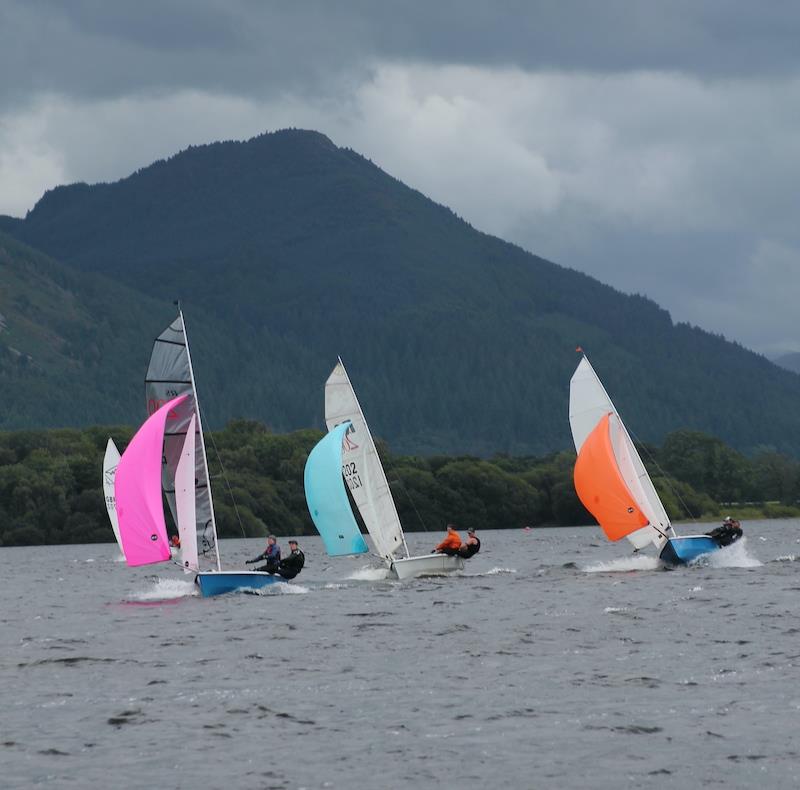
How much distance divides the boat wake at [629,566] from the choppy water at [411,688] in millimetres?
6082

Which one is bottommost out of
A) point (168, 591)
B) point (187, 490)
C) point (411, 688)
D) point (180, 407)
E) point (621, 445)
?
point (411, 688)

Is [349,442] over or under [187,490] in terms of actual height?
over

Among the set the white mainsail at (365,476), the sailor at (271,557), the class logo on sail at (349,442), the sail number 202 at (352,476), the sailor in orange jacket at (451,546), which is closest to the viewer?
the sailor at (271,557)

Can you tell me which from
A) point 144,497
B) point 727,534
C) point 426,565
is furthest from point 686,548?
point 144,497

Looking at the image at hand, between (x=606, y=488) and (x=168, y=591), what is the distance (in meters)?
15.3

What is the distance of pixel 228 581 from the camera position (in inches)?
1876

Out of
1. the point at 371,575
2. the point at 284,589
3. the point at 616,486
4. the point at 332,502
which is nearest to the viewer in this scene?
the point at 284,589

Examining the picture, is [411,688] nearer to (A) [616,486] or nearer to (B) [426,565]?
(A) [616,486]

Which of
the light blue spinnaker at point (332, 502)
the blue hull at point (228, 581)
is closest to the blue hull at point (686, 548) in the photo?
the light blue spinnaker at point (332, 502)

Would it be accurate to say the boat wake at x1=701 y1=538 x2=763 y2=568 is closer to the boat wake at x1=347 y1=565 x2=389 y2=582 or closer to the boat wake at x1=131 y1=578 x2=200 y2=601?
the boat wake at x1=347 y1=565 x2=389 y2=582

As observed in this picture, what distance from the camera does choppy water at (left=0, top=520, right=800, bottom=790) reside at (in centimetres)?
2286

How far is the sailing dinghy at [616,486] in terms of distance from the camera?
55062 mm

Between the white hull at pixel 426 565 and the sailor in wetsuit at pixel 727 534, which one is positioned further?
the sailor in wetsuit at pixel 727 534

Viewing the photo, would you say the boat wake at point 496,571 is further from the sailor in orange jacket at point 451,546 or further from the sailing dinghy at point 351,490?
the sailor in orange jacket at point 451,546
